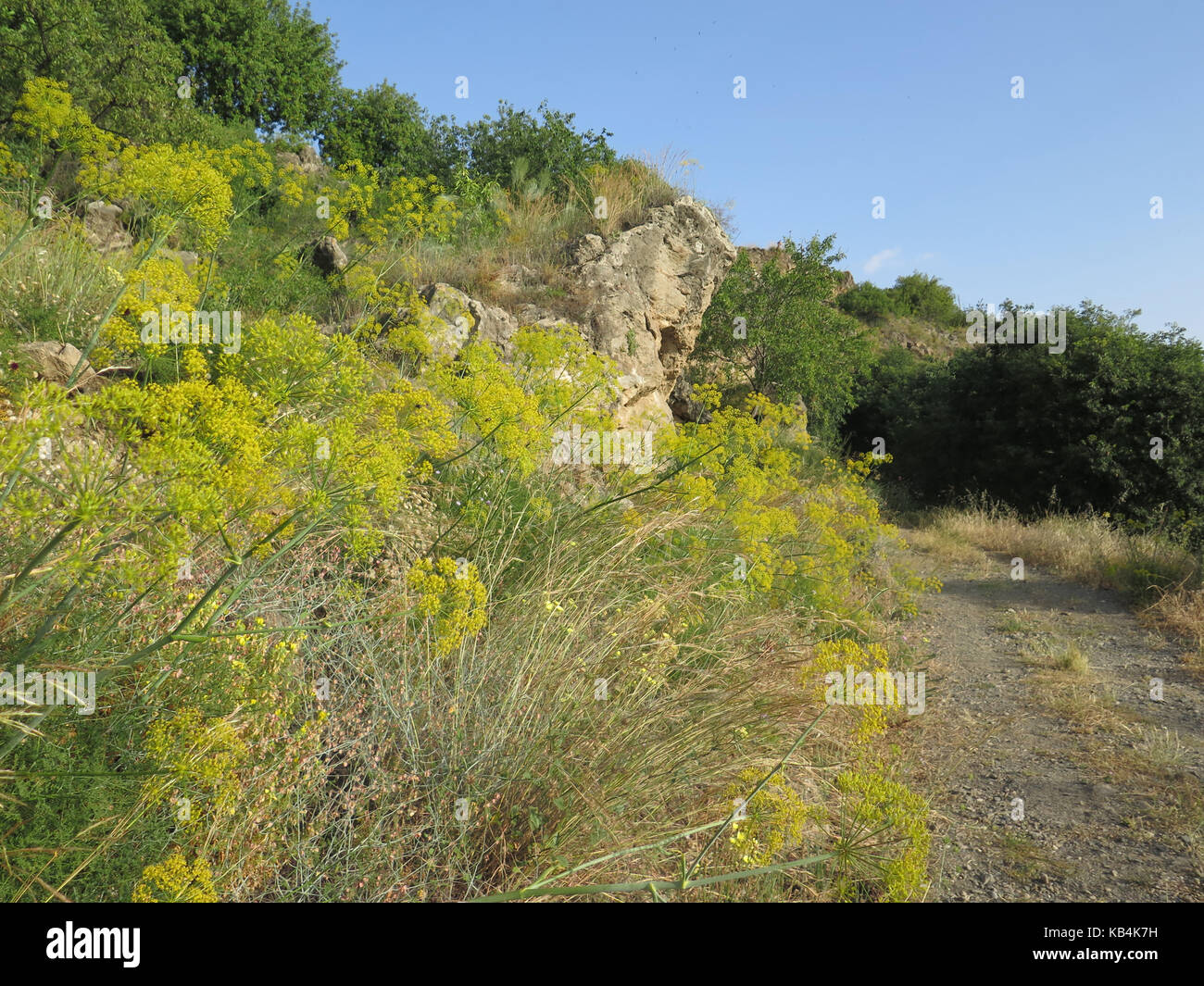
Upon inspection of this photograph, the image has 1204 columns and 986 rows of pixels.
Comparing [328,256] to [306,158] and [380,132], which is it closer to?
Result: [306,158]

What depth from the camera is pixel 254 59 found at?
19.6m

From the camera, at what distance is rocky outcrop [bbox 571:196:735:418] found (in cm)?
880

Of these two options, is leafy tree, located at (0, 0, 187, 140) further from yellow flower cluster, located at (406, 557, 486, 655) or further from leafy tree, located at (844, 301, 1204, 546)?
leafy tree, located at (844, 301, 1204, 546)

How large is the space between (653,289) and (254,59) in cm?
1745

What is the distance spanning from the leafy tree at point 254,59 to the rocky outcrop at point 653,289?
14.0 m

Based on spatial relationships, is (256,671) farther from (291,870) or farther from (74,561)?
(74,561)

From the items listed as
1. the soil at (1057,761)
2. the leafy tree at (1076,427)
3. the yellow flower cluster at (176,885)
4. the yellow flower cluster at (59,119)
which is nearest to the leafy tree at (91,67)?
the yellow flower cluster at (59,119)

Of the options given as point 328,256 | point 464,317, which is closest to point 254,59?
point 328,256

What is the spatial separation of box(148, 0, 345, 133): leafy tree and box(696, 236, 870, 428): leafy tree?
45.9ft

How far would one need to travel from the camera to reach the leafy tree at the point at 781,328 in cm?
1265

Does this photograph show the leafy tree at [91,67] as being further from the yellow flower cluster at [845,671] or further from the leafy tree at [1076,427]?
the leafy tree at [1076,427]

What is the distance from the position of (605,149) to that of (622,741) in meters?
15.9

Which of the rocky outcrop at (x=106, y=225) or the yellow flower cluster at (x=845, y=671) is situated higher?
the rocky outcrop at (x=106, y=225)

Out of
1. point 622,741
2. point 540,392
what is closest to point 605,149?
point 540,392
